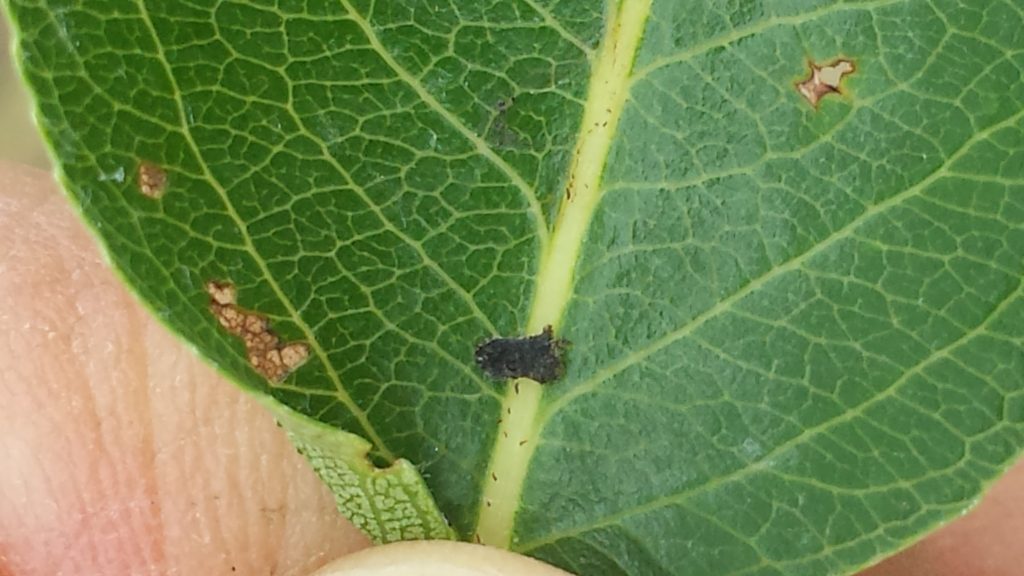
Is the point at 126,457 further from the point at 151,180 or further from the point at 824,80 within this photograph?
the point at 824,80

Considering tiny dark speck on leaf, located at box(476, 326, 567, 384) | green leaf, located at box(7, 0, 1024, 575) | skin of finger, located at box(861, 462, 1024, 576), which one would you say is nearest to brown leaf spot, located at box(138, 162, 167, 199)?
green leaf, located at box(7, 0, 1024, 575)

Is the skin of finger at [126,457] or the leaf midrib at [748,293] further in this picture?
the skin of finger at [126,457]

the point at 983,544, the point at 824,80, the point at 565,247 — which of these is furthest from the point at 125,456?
the point at 983,544

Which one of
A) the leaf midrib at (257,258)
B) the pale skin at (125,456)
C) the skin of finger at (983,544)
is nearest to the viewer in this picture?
the leaf midrib at (257,258)

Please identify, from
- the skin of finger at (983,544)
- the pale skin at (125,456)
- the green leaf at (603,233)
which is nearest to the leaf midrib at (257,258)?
the green leaf at (603,233)

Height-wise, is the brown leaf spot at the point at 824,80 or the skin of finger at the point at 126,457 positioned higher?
the brown leaf spot at the point at 824,80

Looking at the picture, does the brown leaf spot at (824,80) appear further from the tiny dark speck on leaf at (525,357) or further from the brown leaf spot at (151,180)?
the brown leaf spot at (151,180)

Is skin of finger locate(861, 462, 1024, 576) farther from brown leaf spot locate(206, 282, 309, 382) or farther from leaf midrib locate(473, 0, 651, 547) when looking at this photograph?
brown leaf spot locate(206, 282, 309, 382)
